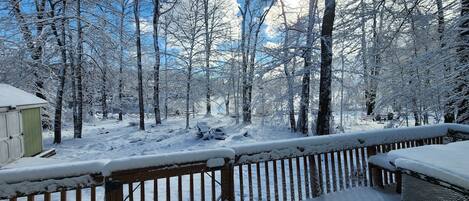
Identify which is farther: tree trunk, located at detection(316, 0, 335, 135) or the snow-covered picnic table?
tree trunk, located at detection(316, 0, 335, 135)

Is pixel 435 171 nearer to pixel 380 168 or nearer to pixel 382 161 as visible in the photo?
pixel 382 161

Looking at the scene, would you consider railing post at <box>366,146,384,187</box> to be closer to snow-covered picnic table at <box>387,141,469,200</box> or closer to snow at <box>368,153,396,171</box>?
snow at <box>368,153,396,171</box>

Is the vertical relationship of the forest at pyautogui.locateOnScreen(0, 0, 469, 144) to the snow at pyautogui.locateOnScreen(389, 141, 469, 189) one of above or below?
above

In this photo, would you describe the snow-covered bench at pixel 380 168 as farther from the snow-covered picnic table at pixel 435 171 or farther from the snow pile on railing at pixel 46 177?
the snow pile on railing at pixel 46 177

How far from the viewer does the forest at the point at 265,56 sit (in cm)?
816

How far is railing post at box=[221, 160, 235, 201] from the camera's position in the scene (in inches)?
121

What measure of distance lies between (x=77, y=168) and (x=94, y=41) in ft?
45.3

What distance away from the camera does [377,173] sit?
4102mm

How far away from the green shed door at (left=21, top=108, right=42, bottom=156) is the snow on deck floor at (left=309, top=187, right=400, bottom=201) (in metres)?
10.2

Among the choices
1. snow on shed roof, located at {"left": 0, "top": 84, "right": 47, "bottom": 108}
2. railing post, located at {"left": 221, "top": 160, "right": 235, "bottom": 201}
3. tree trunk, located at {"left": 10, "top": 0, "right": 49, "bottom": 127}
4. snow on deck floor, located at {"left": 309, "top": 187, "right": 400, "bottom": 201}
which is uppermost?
tree trunk, located at {"left": 10, "top": 0, "right": 49, "bottom": 127}

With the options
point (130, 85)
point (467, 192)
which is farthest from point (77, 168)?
point (130, 85)

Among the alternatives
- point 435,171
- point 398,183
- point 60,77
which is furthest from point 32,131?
Answer: point 435,171

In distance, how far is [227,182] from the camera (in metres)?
3.10

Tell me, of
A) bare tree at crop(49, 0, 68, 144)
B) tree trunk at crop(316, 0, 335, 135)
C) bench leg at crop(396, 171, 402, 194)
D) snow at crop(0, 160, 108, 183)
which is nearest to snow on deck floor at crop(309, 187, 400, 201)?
bench leg at crop(396, 171, 402, 194)
